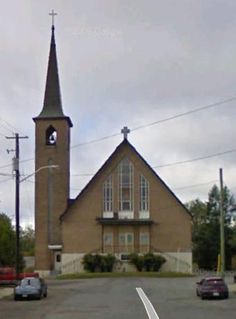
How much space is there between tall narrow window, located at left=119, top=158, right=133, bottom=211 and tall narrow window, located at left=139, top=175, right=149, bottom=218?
120 centimetres

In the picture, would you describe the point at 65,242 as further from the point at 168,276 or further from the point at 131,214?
the point at 168,276

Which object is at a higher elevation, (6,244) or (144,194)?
(144,194)

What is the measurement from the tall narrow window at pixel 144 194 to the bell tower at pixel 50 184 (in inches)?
342

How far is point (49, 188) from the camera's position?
93.9 m

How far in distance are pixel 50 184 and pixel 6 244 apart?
861cm

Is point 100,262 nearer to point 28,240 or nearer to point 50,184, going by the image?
point 50,184

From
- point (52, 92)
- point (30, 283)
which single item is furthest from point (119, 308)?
point (52, 92)

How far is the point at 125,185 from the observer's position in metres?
94.1

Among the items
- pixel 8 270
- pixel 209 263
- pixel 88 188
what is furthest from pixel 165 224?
pixel 209 263

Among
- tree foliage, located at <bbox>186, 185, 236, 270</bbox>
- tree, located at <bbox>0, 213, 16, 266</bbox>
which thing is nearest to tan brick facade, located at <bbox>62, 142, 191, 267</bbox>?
tree, located at <bbox>0, 213, 16, 266</bbox>

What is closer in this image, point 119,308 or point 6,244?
point 119,308

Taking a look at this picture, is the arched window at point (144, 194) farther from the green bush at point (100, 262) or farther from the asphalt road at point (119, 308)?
the asphalt road at point (119, 308)

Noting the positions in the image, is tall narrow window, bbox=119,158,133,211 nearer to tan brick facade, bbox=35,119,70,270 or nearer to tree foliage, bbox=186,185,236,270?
tan brick facade, bbox=35,119,70,270

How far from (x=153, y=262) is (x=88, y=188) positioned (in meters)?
11.9
